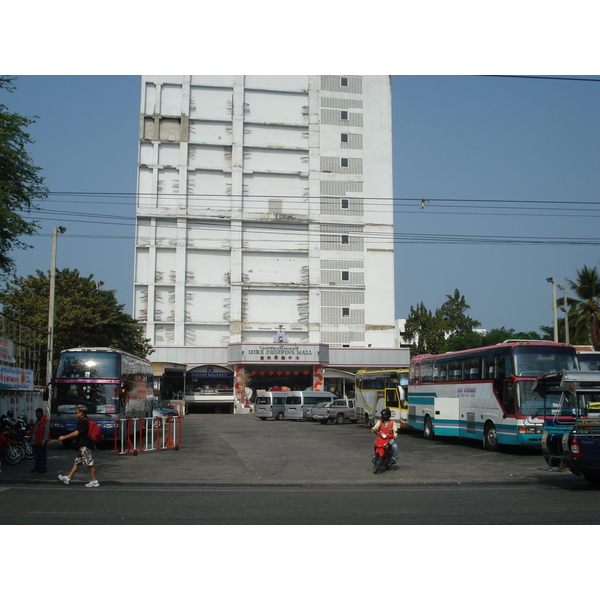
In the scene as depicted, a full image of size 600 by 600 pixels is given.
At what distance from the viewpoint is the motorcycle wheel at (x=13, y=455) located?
1805 cm

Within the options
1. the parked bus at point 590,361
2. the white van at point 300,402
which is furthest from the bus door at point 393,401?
the white van at point 300,402

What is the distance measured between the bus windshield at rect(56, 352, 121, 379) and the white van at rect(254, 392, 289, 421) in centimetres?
2264

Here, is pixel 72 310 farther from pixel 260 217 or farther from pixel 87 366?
pixel 260 217

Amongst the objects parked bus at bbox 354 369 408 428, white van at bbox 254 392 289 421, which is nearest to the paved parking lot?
parked bus at bbox 354 369 408 428

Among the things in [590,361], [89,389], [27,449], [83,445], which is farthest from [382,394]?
[83,445]

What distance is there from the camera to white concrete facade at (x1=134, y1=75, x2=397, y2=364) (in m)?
69.4

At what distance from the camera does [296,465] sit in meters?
17.6

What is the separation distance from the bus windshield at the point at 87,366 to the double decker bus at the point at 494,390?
41.8 feet

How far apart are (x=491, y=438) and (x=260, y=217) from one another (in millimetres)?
53600

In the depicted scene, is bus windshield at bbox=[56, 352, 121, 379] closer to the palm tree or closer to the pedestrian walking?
the pedestrian walking

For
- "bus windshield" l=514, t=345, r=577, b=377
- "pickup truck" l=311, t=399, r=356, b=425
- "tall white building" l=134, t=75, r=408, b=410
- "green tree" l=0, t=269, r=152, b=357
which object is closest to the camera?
"bus windshield" l=514, t=345, r=577, b=377

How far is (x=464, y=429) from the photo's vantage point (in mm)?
22672

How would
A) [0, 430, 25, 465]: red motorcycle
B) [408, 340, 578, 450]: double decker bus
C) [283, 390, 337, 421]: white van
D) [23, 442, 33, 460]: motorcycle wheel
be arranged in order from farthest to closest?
[283, 390, 337, 421]: white van, [408, 340, 578, 450]: double decker bus, [23, 442, 33, 460]: motorcycle wheel, [0, 430, 25, 465]: red motorcycle

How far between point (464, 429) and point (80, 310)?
25.0 meters
